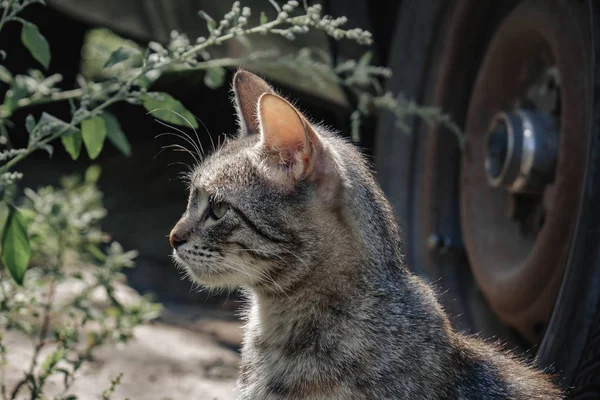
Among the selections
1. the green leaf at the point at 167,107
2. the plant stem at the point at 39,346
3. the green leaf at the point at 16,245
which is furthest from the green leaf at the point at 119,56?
the plant stem at the point at 39,346

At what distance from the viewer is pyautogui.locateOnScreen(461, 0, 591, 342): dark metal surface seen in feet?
8.86

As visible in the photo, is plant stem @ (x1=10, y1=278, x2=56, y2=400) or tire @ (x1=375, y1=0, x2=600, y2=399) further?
tire @ (x1=375, y1=0, x2=600, y2=399)

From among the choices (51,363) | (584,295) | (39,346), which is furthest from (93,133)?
(584,295)

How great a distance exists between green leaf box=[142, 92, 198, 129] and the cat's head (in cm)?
20

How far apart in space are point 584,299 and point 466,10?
1573mm

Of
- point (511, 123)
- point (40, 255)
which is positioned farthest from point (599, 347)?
point (40, 255)

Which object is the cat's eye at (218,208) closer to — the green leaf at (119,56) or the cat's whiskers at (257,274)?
the cat's whiskers at (257,274)

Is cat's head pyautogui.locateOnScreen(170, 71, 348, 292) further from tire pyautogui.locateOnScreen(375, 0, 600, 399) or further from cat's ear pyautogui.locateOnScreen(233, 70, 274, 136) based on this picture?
tire pyautogui.locateOnScreen(375, 0, 600, 399)

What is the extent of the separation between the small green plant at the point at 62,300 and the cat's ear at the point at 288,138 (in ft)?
2.31

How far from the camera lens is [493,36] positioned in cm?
336

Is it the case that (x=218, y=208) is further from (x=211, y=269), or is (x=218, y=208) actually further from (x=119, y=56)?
(x=119, y=56)

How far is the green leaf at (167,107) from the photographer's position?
2.29 metres

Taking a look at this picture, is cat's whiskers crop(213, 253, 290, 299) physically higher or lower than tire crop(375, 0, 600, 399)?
lower

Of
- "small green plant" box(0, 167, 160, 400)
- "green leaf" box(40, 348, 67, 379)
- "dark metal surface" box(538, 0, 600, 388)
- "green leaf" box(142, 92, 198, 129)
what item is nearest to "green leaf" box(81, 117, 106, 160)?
"green leaf" box(142, 92, 198, 129)
